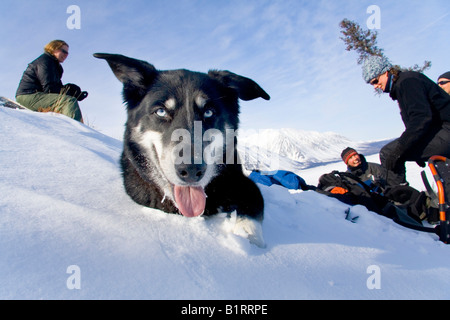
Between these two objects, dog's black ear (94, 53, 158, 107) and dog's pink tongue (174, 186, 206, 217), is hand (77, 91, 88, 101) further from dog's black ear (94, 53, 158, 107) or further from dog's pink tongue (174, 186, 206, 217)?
dog's pink tongue (174, 186, 206, 217)

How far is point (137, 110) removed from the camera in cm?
235

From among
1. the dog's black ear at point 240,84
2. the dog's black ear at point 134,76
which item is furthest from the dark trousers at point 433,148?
the dog's black ear at point 134,76

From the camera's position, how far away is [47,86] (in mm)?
5855

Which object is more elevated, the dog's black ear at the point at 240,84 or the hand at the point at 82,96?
the hand at the point at 82,96

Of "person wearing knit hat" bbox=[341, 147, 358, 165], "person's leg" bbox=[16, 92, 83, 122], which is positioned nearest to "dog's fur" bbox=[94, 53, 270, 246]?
"person's leg" bbox=[16, 92, 83, 122]

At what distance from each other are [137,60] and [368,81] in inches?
169

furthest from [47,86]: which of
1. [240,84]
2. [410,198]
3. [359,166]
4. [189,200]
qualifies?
[410,198]

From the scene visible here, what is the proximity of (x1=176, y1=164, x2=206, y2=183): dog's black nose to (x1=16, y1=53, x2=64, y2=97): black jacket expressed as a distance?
613 centimetres

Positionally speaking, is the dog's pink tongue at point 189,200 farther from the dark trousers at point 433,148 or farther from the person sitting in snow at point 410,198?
the person sitting in snow at point 410,198

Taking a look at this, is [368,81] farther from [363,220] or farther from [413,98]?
[363,220]

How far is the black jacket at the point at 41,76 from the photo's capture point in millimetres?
5727

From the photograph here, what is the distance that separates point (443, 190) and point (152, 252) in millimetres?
4094

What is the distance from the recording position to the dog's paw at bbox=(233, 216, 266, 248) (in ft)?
5.69
